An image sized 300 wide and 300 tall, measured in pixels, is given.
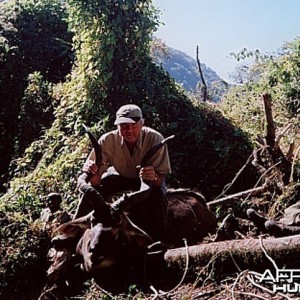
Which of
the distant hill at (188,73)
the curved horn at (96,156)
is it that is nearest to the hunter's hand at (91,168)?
the curved horn at (96,156)

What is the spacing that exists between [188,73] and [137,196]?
15.9 metres

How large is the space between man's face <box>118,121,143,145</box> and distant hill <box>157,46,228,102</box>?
25.6 ft

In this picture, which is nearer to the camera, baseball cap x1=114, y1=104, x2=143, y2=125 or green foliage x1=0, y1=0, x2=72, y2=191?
baseball cap x1=114, y1=104, x2=143, y2=125

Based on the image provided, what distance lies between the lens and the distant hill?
13312 mm

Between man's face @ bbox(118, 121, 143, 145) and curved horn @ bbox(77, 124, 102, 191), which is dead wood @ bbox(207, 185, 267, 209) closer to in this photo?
man's face @ bbox(118, 121, 143, 145)

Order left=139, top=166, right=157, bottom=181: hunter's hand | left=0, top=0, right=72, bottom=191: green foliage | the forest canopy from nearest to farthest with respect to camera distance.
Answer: left=139, top=166, right=157, bottom=181: hunter's hand, the forest canopy, left=0, top=0, right=72, bottom=191: green foliage

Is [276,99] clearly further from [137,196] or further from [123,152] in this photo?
[137,196]

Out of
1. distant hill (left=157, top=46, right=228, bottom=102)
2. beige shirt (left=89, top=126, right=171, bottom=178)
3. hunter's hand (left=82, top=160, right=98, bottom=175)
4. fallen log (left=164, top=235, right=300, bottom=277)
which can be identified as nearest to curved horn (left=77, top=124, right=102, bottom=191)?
hunter's hand (left=82, top=160, right=98, bottom=175)

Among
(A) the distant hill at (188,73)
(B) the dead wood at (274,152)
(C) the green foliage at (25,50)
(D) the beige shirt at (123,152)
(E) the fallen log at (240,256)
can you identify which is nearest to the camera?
(E) the fallen log at (240,256)

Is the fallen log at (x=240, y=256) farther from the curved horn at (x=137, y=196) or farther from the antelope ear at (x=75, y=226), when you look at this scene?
the antelope ear at (x=75, y=226)

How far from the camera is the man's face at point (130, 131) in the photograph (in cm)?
486

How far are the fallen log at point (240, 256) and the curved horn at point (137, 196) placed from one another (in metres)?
0.56


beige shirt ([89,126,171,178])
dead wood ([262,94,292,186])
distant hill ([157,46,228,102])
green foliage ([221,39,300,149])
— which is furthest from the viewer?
distant hill ([157,46,228,102])

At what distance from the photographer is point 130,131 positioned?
487 centimetres
